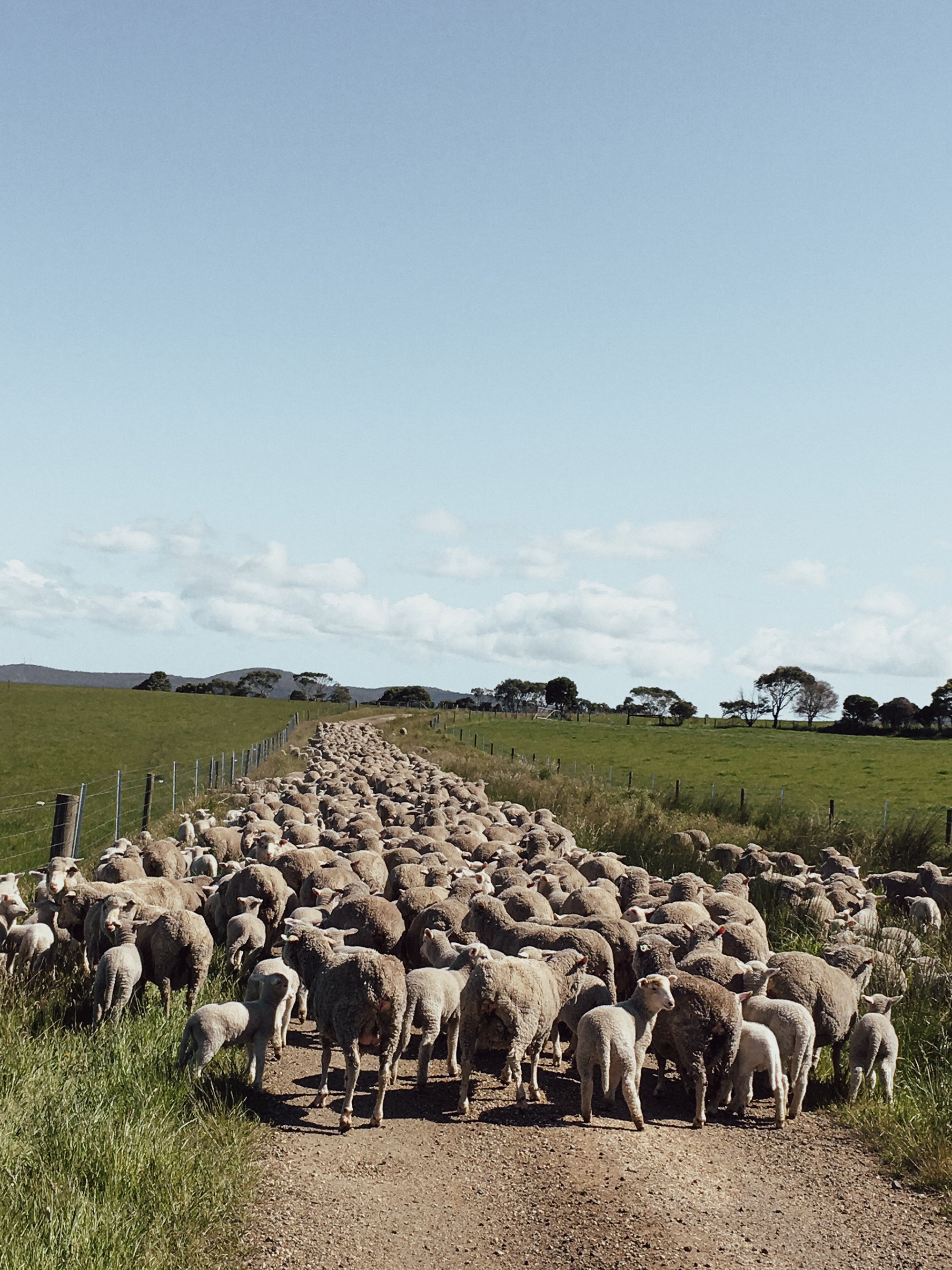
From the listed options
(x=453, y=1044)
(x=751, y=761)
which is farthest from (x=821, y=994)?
(x=751, y=761)

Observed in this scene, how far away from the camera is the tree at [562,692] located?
566 feet

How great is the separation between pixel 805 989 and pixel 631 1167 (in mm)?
2560

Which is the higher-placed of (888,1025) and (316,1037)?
(888,1025)

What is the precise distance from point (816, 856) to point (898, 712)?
114m

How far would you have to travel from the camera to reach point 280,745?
187ft

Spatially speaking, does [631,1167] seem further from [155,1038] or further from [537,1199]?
[155,1038]

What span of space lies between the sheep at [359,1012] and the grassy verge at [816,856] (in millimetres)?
3633

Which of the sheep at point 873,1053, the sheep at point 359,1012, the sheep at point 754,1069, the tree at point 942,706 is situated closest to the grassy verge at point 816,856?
the sheep at point 873,1053

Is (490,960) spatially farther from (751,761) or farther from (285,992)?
(751,761)

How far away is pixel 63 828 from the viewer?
15.0 meters

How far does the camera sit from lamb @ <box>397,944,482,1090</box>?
7.71 metres

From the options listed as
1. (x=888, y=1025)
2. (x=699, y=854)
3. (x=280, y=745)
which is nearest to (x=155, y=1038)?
(x=888, y=1025)

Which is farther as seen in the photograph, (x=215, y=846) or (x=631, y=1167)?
(x=215, y=846)

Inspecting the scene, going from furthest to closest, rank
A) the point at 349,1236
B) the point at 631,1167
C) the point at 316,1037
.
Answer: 1. the point at 316,1037
2. the point at 631,1167
3. the point at 349,1236
